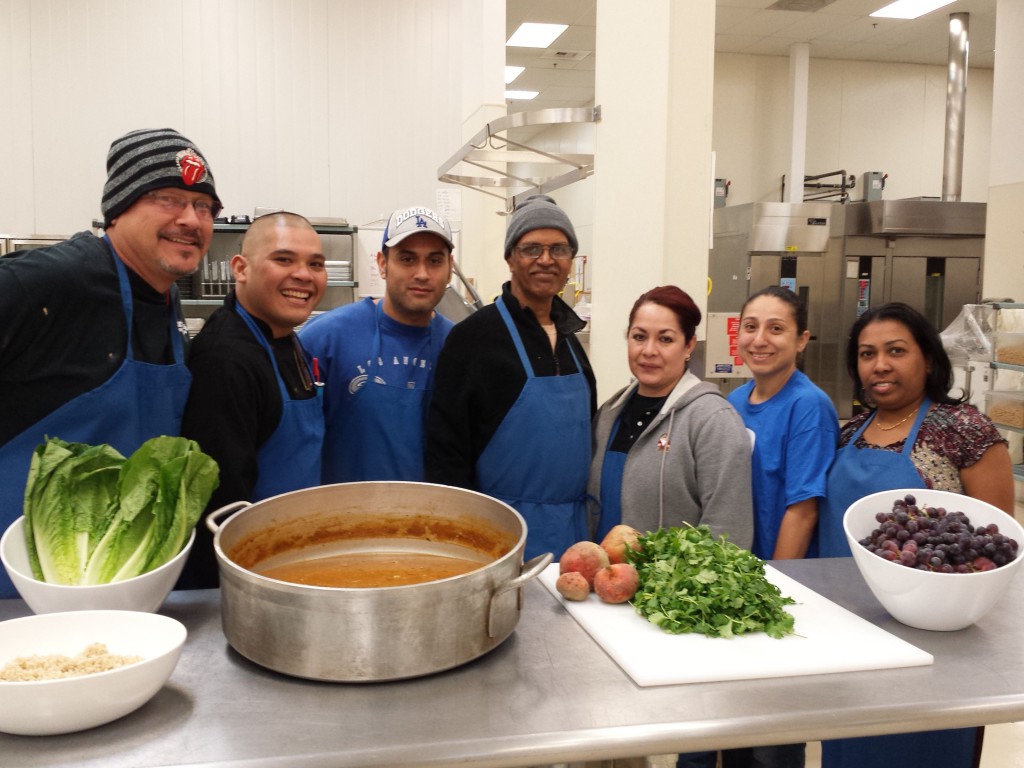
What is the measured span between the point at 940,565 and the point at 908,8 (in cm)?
793

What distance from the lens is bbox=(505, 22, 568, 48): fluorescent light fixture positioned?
7.93 metres

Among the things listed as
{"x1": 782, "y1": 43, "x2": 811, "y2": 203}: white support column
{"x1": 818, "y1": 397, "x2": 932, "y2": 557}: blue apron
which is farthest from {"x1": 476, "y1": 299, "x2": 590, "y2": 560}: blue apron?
{"x1": 782, "y1": 43, "x2": 811, "y2": 203}: white support column

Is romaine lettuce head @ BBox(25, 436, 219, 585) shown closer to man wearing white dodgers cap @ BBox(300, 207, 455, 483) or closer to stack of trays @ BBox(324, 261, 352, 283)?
man wearing white dodgers cap @ BBox(300, 207, 455, 483)

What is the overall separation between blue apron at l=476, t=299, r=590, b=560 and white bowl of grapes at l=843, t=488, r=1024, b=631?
0.93 meters

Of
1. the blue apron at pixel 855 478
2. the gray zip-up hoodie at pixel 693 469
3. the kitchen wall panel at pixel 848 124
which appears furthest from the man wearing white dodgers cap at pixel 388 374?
the kitchen wall panel at pixel 848 124

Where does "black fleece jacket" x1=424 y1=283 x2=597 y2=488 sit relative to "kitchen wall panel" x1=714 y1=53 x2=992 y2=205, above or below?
below

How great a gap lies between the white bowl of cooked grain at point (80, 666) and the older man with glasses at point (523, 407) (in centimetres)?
112

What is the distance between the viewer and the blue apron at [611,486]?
2234mm

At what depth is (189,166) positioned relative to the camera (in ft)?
5.52

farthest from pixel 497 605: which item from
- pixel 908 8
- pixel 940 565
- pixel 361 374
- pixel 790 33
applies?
pixel 790 33

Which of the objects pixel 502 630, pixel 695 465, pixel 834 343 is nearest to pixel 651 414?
pixel 695 465

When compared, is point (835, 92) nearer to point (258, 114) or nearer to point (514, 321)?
point (258, 114)

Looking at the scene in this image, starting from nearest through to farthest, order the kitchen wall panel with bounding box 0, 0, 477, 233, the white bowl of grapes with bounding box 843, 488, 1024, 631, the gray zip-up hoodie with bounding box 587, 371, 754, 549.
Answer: the white bowl of grapes with bounding box 843, 488, 1024, 631 < the gray zip-up hoodie with bounding box 587, 371, 754, 549 < the kitchen wall panel with bounding box 0, 0, 477, 233

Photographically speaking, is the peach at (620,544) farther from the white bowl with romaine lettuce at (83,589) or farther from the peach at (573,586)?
the white bowl with romaine lettuce at (83,589)
